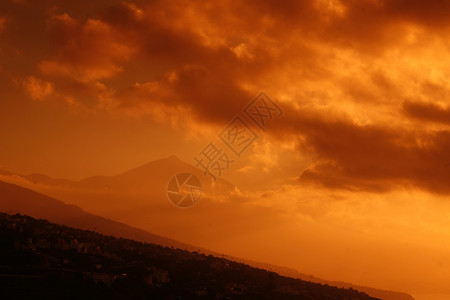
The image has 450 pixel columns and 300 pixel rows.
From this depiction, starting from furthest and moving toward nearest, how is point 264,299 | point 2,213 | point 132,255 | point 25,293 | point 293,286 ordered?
point 2,213 < point 293,286 < point 132,255 < point 264,299 < point 25,293

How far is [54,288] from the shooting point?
33250mm

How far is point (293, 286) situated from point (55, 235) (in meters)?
28.8

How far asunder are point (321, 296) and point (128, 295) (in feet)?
79.8

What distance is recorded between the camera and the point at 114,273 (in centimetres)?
4009

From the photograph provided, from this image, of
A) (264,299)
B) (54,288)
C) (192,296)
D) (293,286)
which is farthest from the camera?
(293,286)

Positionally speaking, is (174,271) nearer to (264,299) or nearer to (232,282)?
(232,282)

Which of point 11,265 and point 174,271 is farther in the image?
point 174,271

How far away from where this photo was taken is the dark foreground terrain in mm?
34031

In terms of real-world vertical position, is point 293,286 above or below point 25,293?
above

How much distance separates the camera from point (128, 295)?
36.2 m

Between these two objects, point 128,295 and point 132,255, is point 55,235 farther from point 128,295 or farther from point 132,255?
point 128,295

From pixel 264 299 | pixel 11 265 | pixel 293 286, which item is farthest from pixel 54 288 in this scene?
pixel 293 286

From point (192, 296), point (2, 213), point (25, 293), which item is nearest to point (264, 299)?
point (192, 296)

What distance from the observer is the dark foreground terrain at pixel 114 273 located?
34.0 m
